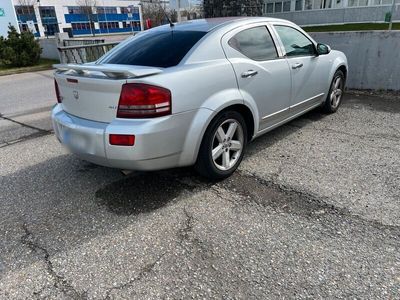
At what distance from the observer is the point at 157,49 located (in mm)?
3631

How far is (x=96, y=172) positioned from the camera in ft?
13.5

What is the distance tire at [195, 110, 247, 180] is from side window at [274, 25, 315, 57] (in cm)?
139

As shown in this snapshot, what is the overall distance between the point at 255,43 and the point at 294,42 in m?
0.93

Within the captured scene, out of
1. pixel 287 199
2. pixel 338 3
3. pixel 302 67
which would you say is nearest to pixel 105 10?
pixel 338 3

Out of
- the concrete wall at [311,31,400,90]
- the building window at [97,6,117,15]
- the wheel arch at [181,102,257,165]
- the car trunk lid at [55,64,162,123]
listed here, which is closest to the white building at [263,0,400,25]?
the concrete wall at [311,31,400,90]

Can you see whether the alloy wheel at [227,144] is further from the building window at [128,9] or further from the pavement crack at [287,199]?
Answer: the building window at [128,9]

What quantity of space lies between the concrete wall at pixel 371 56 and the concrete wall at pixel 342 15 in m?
21.6

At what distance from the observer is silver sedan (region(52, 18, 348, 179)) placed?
2939 mm

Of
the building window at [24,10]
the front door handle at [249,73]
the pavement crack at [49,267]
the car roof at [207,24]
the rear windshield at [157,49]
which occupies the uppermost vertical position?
the building window at [24,10]

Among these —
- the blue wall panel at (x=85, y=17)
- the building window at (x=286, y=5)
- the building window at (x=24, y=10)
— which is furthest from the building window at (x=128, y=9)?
the building window at (x=286, y=5)

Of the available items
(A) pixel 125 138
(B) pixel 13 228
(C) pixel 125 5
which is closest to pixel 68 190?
(B) pixel 13 228

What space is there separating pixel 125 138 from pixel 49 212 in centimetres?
118

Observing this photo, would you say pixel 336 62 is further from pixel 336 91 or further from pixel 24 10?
pixel 24 10

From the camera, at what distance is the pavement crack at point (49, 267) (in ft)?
7.63
